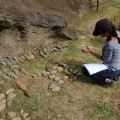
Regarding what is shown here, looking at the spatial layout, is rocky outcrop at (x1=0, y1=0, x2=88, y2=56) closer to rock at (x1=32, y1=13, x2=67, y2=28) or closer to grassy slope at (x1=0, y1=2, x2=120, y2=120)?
rock at (x1=32, y1=13, x2=67, y2=28)

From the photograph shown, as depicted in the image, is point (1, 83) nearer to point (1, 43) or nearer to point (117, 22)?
point (1, 43)

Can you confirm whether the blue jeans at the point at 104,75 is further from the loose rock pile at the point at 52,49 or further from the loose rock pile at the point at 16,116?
the loose rock pile at the point at 52,49

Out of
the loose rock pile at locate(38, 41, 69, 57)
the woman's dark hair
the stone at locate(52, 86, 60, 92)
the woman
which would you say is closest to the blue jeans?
the woman

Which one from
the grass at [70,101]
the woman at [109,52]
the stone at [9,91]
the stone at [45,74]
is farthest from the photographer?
the stone at [45,74]

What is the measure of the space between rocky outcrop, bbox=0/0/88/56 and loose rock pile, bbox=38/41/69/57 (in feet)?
0.90

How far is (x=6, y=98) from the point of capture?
5340 millimetres

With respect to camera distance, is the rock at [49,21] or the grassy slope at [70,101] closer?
the grassy slope at [70,101]

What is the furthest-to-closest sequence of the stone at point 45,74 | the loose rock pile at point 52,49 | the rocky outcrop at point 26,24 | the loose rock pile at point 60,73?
the loose rock pile at point 52,49 → the rocky outcrop at point 26,24 → the stone at point 45,74 → the loose rock pile at point 60,73

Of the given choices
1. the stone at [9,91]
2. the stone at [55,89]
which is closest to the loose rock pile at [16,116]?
the stone at [9,91]

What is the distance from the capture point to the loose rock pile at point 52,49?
7.05 meters

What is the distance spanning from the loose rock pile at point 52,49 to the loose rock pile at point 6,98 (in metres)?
1.78

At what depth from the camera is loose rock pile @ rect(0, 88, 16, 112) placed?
16.8 feet

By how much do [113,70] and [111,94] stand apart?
19.4 inches

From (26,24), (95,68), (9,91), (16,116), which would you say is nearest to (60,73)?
(95,68)
